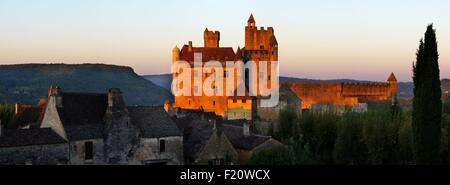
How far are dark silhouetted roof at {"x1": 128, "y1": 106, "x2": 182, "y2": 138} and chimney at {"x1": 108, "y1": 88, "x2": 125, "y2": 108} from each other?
5.46 feet

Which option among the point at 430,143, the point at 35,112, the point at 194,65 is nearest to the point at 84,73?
the point at 194,65

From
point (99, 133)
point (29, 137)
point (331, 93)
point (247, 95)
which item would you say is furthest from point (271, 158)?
point (331, 93)

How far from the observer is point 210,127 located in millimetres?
46375

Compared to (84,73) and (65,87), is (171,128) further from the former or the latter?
(84,73)

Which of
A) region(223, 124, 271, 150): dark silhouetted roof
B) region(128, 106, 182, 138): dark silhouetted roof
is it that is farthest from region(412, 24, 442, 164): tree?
region(128, 106, 182, 138): dark silhouetted roof

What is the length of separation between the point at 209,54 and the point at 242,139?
53755 mm

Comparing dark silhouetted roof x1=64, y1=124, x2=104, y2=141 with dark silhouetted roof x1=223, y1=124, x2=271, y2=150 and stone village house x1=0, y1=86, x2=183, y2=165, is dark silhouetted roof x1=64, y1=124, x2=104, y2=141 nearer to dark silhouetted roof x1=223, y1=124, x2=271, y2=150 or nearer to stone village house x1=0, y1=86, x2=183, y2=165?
stone village house x1=0, y1=86, x2=183, y2=165

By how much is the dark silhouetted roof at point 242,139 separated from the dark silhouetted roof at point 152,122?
17.9ft

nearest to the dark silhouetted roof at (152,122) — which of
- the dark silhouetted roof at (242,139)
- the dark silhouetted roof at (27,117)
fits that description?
the dark silhouetted roof at (242,139)

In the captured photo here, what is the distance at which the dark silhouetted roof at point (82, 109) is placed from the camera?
42.0 meters

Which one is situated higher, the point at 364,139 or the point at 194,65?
the point at 194,65

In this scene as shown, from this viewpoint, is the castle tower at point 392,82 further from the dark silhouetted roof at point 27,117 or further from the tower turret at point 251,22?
the dark silhouetted roof at point 27,117

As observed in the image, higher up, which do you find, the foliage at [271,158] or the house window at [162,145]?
the house window at [162,145]
